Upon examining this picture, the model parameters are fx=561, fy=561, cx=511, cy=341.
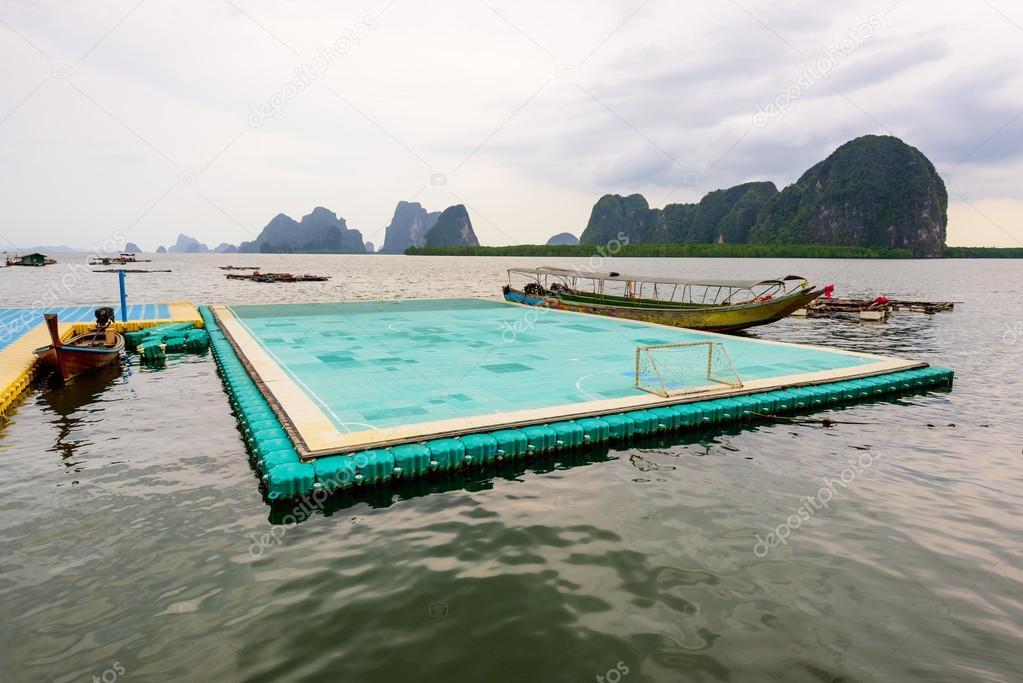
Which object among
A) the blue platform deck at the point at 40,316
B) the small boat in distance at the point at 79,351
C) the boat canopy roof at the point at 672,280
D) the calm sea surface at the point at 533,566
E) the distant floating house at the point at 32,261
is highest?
the distant floating house at the point at 32,261

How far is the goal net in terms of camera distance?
18656 millimetres

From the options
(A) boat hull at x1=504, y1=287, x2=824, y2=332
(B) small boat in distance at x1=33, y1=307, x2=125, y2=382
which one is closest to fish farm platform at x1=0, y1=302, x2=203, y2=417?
(B) small boat in distance at x1=33, y1=307, x2=125, y2=382

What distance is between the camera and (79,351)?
76.4 feet

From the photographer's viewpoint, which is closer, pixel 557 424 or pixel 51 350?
pixel 557 424

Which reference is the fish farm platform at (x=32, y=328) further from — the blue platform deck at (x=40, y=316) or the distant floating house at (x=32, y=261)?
the distant floating house at (x=32, y=261)

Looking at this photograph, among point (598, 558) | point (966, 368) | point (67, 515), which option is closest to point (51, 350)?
point (67, 515)

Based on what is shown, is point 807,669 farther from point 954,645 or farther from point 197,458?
point 197,458

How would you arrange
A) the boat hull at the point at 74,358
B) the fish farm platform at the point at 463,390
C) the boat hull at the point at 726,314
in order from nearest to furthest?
the fish farm platform at the point at 463,390 < the boat hull at the point at 74,358 < the boat hull at the point at 726,314

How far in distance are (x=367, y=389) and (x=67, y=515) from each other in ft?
27.2

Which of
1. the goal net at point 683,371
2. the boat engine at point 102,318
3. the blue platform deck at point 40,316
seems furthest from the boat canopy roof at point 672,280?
the blue platform deck at point 40,316

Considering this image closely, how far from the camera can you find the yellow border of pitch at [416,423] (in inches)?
534

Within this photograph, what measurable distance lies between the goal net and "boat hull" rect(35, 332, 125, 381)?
890 inches

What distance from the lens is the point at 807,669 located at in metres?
7.60

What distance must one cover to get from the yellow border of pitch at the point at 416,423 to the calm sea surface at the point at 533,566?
4.54 feet
